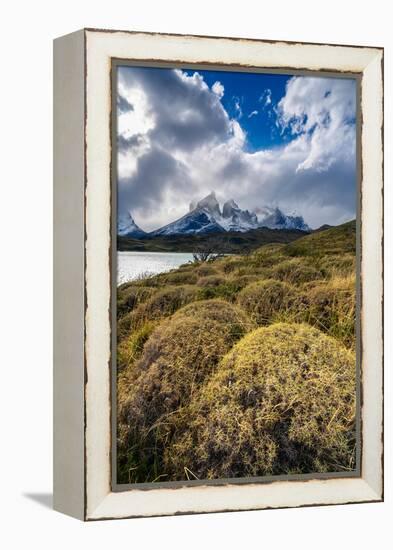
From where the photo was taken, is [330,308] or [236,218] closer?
[236,218]

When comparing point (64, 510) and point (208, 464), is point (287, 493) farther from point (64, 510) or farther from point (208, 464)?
point (64, 510)

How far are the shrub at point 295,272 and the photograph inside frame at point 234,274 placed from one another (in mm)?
13

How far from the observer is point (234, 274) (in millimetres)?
8805

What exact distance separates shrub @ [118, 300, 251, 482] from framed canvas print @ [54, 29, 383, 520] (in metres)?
0.01

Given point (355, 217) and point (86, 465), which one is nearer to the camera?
point (86, 465)

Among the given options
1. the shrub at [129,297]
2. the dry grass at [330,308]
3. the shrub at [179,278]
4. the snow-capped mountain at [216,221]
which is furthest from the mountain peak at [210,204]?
the dry grass at [330,308]

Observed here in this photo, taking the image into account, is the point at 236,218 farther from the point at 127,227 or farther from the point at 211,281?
the point at 127,227

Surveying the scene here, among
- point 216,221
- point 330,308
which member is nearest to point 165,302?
point 216,221

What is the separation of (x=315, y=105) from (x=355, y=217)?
2.63 ft

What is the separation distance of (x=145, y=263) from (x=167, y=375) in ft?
2.39

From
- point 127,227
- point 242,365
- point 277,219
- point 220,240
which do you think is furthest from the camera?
point 277,219

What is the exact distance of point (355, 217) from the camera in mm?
9078

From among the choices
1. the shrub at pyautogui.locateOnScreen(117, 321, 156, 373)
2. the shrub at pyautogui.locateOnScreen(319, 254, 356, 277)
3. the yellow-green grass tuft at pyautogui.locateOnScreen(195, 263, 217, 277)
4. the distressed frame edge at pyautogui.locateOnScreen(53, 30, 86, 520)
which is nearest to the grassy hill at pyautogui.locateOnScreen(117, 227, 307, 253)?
the yellow-green grass tuft at pyautogui.locateOnScreen(195, 263, 217, 277)

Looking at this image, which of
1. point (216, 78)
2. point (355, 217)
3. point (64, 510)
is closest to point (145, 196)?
point (216, 78)
